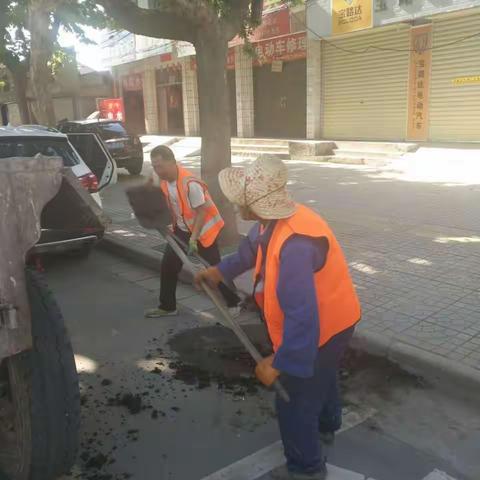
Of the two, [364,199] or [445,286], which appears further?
[364,199]

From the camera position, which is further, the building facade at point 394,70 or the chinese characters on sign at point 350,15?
the chinese characters on sign at point 350,15

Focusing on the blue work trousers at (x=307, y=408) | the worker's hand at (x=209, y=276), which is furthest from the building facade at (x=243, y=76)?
the blue work trousers at (x=307, y=408)

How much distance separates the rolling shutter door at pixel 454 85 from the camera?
13211 millimetres

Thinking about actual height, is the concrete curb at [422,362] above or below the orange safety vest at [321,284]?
below

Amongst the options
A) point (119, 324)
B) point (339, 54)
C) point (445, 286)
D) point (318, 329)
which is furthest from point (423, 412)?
point (339, 54)

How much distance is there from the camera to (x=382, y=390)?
3.36 metres

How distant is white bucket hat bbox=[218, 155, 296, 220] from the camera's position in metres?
2.25

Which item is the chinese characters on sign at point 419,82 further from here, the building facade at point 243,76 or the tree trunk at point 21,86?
the tree trunk at point 21,86

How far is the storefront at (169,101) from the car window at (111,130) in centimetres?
1073

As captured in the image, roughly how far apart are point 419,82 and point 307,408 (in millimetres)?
13853

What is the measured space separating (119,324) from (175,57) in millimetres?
18961

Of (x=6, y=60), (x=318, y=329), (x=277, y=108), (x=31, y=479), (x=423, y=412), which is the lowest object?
(x=423, y=412)

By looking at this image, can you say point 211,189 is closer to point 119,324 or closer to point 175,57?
point 119,324

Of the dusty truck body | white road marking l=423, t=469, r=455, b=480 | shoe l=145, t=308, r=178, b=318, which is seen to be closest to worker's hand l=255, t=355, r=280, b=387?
the dusty truck body
